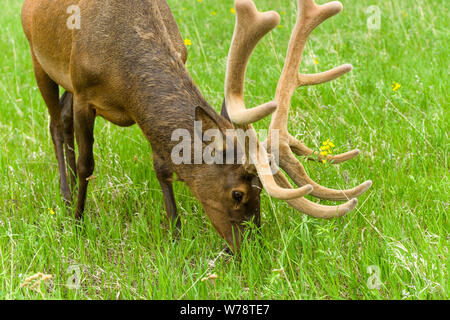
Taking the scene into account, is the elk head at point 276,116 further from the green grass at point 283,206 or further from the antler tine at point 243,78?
the green grass at point 283,206

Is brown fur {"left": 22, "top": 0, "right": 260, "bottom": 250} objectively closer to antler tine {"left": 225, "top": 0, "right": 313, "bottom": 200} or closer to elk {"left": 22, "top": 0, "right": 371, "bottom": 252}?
elk {"left": 22, "top": 0, "right": 371, "bottom": 252}

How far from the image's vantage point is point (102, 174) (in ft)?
16.1

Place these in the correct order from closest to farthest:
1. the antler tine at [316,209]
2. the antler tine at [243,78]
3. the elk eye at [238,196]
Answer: the antler tine at [243,78]
the antler tine at [316,209]
the elk eye at [238,196]

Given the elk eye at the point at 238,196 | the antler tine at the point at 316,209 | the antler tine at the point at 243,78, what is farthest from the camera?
the elk eye at the point at 238,196

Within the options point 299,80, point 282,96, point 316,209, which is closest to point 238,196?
point 316,209

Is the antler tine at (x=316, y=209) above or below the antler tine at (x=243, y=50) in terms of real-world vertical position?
below

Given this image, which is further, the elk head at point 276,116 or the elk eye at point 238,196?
the elk eye at point 238,196

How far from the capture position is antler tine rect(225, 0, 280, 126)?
116 inches

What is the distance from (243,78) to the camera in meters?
3.20

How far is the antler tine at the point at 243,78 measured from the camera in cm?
295

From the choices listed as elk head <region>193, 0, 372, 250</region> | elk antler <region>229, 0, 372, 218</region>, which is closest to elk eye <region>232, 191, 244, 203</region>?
elk head <region>193, 0, 372, 250</region>

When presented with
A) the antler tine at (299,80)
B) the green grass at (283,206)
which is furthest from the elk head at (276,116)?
the green grass at (283,206)

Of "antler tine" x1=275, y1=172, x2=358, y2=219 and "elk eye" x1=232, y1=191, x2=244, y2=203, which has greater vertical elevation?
"elk eye" x1=232, y1=191, x2=244, y2=203

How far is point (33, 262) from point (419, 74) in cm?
400
